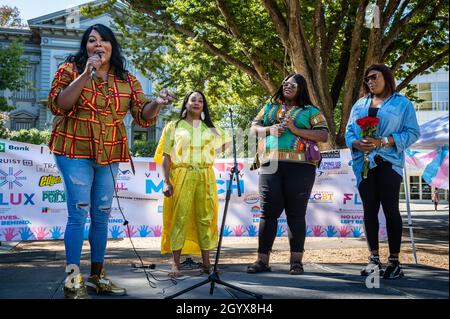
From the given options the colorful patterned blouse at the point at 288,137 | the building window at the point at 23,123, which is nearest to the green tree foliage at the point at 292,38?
the colorful patterned blouse at the point at 288,137

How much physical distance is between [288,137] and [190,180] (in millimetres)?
999

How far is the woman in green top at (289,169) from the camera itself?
4.39 m

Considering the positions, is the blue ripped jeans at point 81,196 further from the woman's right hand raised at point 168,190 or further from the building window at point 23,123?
the building window at point 23,123

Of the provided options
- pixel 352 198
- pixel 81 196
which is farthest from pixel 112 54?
pixel 352 198

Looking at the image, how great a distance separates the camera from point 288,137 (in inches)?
174

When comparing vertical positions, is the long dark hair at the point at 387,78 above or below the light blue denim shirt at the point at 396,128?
above

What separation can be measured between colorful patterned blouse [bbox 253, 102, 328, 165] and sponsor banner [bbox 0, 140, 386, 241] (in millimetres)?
2873

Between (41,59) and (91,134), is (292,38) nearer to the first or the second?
(91,134)

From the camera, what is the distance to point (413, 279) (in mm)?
3943

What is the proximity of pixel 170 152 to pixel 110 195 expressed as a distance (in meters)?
1.21

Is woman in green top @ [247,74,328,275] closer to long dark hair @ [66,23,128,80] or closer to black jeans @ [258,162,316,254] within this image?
black jeans @ [258,162,316,254]

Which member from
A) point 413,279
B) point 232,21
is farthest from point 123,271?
point 232,21

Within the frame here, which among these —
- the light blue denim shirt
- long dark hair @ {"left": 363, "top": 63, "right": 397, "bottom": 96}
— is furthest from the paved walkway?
long dark hair @ {"left": 363, "top": 63, "right": 397, "bottom": 96}
